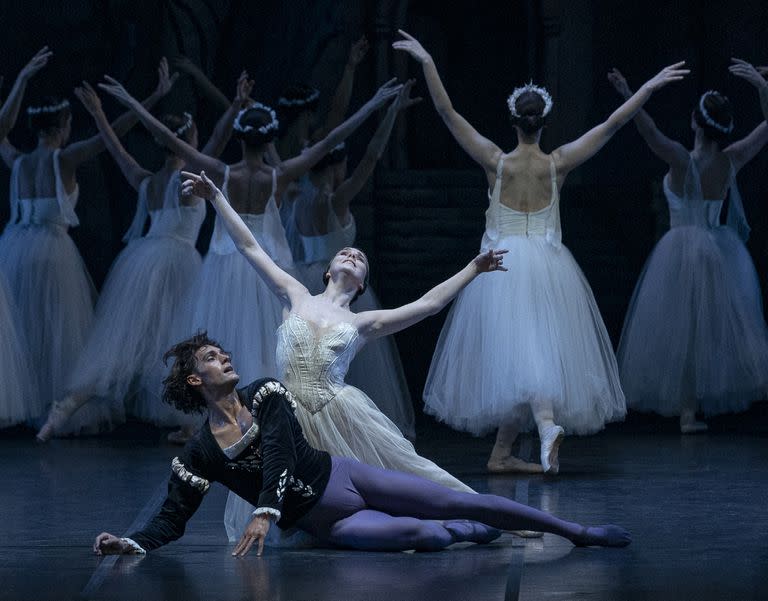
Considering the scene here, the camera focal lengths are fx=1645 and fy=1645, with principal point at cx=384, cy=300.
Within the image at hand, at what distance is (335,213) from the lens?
7.48m

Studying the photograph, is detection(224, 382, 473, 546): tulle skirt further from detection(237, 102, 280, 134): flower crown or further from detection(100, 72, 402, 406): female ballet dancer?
detection(237, 102, 280, 134): flower crown

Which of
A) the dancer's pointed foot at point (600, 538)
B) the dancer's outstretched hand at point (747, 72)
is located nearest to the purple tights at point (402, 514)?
the dancer's pointed foot at point (600, 538)

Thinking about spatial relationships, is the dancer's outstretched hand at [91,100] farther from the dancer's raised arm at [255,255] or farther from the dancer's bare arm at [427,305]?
the dancer's bare arm at [427,305]

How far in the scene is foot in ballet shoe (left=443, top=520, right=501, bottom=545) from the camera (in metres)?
4.41

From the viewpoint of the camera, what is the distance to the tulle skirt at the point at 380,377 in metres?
7.18

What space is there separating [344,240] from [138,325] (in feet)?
3.31

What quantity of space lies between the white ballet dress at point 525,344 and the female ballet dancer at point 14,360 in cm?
192

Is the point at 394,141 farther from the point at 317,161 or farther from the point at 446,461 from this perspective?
the point at 446,461

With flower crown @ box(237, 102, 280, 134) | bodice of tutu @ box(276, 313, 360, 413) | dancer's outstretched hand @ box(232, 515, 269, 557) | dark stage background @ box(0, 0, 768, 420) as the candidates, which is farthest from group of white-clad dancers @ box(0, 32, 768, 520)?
dancer's outstretched hand @ box(232, 515, 269, 557)

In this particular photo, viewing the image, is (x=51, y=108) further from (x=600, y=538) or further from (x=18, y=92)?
(x=600, y=538)

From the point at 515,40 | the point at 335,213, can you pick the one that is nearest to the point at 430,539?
the point at 335,213

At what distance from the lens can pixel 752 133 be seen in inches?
286

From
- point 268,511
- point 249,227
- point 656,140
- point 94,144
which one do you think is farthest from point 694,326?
point 268,511

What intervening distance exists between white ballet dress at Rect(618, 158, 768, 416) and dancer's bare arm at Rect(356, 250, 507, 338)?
275 centimetres
